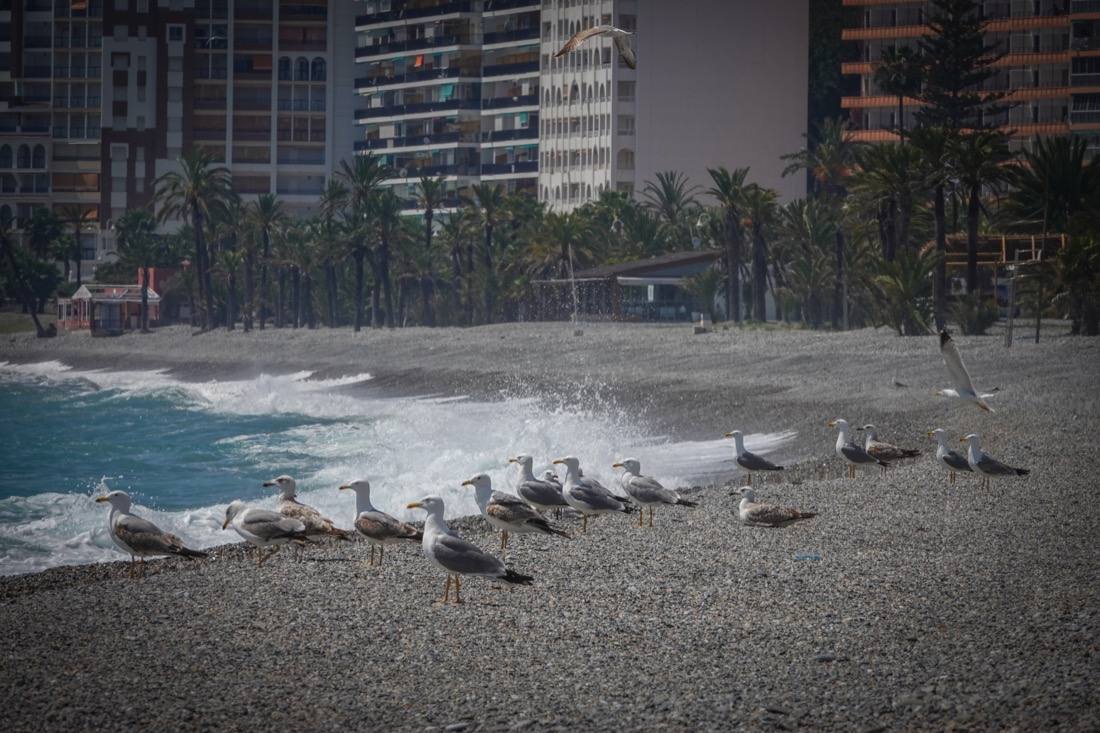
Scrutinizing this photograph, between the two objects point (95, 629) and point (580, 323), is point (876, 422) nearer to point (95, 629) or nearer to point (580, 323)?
point (95, 629)

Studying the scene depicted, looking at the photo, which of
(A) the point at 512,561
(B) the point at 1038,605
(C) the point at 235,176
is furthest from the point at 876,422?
(C) the point at 235,176

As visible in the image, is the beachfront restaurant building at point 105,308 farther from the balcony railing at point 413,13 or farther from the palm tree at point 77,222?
the balcony railing at point 413,13

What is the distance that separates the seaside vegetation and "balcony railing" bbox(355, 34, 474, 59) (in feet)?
45.8

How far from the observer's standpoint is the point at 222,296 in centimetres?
11919

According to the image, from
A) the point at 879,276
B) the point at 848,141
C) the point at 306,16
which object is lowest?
the point at 879,276

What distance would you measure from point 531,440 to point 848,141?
65772mm

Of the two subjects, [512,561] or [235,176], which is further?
[235,176]

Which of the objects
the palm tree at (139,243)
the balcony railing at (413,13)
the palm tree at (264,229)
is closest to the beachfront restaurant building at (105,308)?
the palm tree at (139,243)

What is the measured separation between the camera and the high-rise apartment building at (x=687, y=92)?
121 metres

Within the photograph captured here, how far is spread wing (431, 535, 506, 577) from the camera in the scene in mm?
14508

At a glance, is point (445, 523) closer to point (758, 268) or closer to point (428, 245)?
point (758, 268)

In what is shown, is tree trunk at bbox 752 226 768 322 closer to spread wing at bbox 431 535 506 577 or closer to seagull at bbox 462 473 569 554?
seagull at bbox 462 473 569 554

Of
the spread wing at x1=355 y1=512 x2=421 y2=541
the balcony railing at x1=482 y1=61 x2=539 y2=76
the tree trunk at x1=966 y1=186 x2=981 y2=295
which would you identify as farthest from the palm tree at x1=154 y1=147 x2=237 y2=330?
the spread wing at x1=355 y1=512 x2=421 y2=541

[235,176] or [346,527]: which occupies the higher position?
[235,176]
